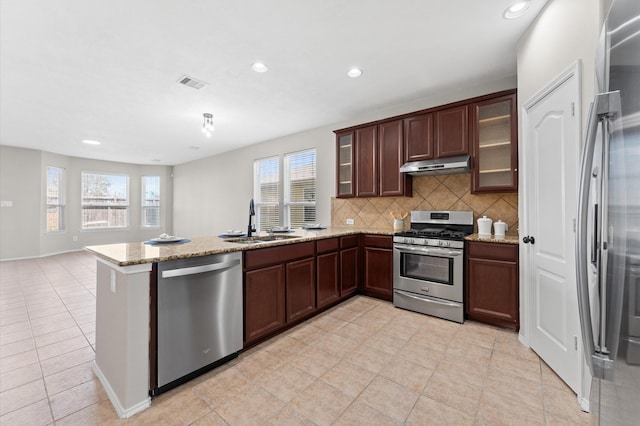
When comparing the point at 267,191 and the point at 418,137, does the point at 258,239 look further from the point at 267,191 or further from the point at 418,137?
the point at 267,191

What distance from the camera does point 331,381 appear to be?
192cm

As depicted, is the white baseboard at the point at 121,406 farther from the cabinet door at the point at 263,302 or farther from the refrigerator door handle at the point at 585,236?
the refrigerator door handle at the point at 585,236

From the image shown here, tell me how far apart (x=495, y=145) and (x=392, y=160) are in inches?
47.3

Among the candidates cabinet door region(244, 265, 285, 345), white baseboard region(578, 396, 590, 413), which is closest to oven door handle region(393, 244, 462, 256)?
white baseboard region(578, 396, 590, 413)

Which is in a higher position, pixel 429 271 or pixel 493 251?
pixel 493 251

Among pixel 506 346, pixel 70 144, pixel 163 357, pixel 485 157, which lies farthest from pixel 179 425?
pixel 70 144

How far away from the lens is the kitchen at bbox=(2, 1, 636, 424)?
178 cm

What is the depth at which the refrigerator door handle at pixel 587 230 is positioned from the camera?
0.80 metres

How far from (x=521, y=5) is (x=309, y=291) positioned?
308 centimetres

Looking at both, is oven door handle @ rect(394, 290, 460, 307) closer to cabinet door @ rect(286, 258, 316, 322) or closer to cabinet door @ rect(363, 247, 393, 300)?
cabinet door @ rect(363, 247, 393, 300)

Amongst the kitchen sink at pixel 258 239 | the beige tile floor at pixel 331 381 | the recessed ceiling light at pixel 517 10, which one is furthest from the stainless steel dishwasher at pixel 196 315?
the recessed ceiling light at pixel 517 10

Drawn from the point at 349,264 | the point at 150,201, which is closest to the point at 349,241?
the point at 349,264

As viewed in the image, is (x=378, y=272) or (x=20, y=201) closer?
(x=378, y=272)

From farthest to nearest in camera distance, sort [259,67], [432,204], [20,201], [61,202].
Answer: [61,202] → [20,201] → [432,204] → [259,67]
